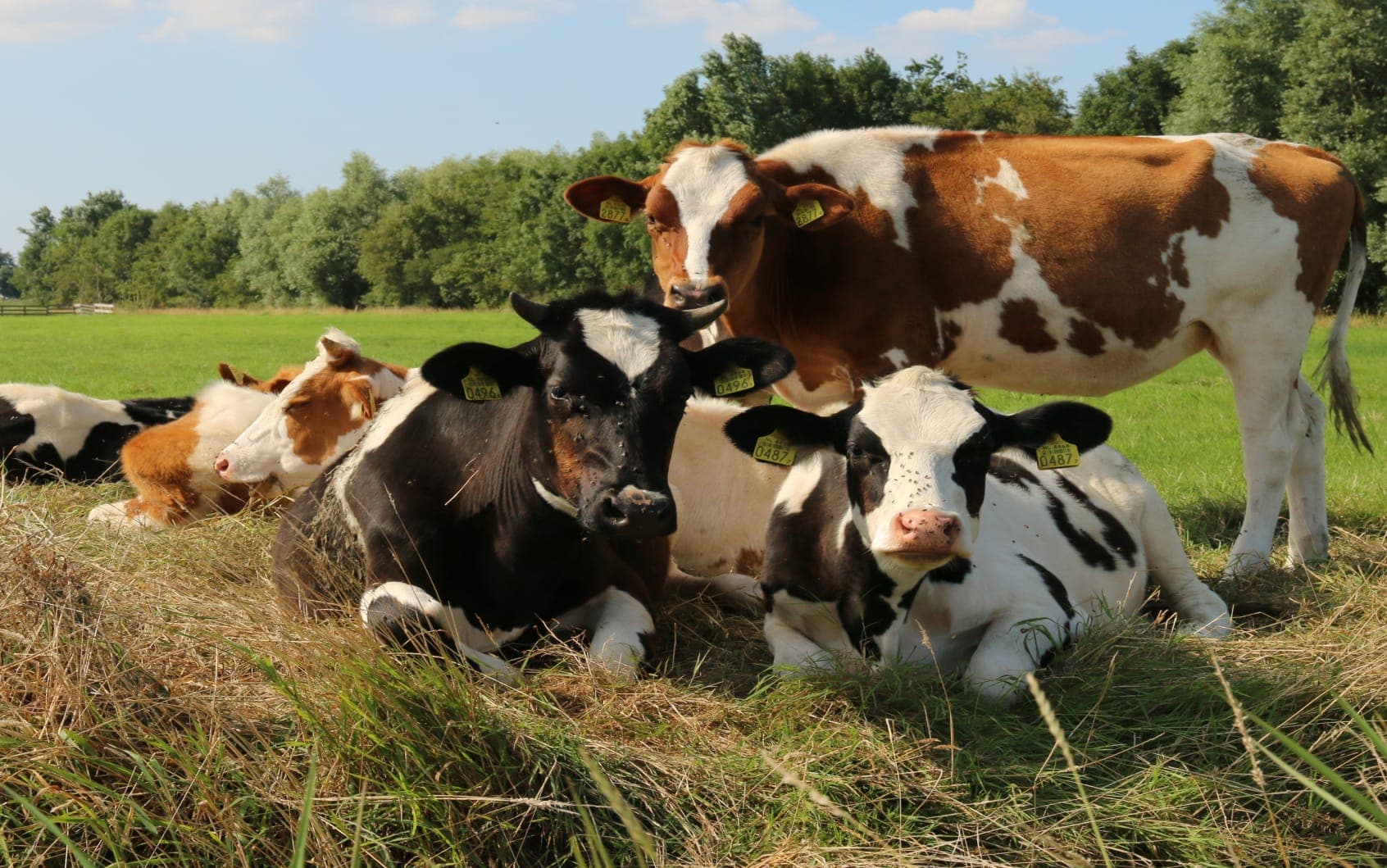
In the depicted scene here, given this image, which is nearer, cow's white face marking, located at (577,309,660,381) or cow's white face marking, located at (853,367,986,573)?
cow's white face marking, located at (853,367,986,573)

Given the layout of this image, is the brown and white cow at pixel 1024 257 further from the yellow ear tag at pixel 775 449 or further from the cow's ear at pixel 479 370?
the cow's ear at pixel 479 370

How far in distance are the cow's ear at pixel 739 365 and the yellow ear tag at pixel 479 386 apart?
76 cm

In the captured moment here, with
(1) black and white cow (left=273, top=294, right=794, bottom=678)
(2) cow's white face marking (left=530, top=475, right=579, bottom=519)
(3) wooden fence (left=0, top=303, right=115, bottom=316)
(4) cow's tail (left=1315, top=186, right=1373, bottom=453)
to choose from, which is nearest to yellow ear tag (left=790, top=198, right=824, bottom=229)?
(1) black and white cow (left=273, top=294, right=794, bottom=678)

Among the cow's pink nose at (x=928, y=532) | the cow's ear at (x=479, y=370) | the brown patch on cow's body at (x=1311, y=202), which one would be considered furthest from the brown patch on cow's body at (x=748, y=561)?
the brown patch on cow's body at (x=1311, y=202)

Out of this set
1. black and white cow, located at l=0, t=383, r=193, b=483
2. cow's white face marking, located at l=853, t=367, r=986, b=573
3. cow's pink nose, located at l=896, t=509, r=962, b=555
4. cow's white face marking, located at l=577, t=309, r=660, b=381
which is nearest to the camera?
cow's pink nose, located at l=896, t=509, r=962, b=555

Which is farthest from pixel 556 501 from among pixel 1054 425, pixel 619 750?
pixel 1054 425

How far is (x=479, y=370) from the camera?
5047 millimetres

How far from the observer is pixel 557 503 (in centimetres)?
493

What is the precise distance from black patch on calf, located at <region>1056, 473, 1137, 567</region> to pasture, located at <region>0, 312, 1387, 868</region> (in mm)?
1082

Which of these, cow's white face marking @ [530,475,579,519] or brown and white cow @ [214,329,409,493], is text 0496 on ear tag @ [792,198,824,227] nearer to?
brown and white cow @ [214,329,409,493]

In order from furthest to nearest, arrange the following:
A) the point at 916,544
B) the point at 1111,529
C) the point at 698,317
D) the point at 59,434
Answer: the point at 59,434 → the point at 1111,529 → the point at 698,317 → the point at 916,544

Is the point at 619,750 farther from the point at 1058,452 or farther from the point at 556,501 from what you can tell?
the point at 1058,452

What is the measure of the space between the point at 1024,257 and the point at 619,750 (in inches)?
179

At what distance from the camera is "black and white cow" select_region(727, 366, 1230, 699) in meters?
4.69
